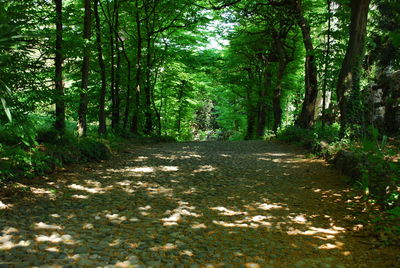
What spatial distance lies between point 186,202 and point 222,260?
6.68 ft

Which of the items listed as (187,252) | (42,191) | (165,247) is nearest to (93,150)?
(42,191)

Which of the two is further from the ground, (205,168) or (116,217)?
(205,168)

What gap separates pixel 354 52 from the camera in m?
9.14

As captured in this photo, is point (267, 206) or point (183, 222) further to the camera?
point (267, 206)

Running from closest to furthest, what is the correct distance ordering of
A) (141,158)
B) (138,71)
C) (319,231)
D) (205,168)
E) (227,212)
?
1. (319,231)
2. (227,212)
3. (205,168)
4. (141,158)
5. (138,71)

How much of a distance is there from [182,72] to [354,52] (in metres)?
12.5

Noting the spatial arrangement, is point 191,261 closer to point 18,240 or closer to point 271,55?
point 18,240

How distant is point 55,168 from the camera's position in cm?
677

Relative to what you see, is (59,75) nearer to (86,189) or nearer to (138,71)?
(86,189)

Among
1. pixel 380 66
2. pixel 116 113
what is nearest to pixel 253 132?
pixel 380 66

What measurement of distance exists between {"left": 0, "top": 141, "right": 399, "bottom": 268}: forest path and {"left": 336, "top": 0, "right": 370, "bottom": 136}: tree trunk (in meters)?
3.14

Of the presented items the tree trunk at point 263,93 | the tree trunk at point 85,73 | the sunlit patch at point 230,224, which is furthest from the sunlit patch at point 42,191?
the tree trunk at point 263,93

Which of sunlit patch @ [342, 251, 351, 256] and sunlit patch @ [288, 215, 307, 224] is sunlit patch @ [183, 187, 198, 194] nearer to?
sunlit patch @ [288, 215, 307, 224]

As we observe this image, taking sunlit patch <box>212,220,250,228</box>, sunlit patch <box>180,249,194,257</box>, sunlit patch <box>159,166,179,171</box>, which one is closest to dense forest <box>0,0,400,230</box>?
sunlit patch <box>212,220,250,228</box>
